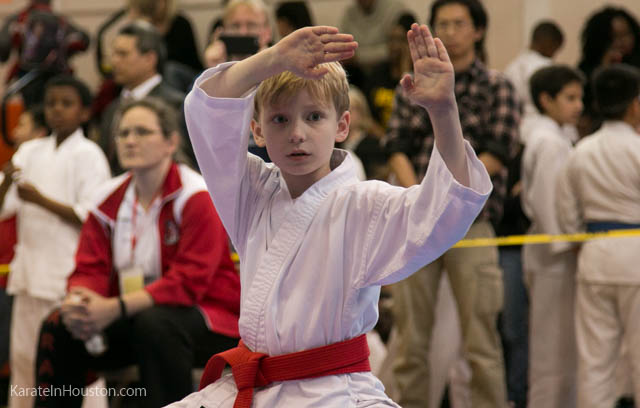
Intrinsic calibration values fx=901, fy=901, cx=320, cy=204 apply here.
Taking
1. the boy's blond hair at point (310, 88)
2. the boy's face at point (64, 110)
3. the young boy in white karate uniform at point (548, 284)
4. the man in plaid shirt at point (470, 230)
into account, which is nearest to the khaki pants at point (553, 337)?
the young boy in white karate uniform at point (548, 284)

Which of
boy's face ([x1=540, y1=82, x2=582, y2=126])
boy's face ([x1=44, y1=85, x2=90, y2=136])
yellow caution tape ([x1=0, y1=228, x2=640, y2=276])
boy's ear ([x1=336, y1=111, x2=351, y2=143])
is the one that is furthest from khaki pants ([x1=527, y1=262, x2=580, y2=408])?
boy's face ([x1=44, y1=85, x2=90, y2=136])

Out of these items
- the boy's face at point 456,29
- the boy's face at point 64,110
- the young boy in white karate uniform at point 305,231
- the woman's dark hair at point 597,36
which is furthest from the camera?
the woman's dark hair at point 597,36

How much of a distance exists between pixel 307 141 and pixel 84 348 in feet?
6.03

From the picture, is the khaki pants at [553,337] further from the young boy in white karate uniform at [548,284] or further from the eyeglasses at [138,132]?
the eyeglasses at [138,132]

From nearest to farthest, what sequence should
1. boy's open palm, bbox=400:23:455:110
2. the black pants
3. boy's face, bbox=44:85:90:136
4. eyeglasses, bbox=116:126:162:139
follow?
1. boy's open palm, bbox=400:23:455:110
2. the black pants
3. eyeglasses, bbox=116:126:162:139
4. boy's face, bbox=44:85:90:136

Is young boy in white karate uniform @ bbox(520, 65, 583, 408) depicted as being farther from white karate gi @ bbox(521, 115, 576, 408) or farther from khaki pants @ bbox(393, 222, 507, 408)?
khaki pants @ bbox(393, 222, 507, 408)

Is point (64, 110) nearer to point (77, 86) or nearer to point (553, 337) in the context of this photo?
point (77, 86)

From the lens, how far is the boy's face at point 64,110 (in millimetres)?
4801

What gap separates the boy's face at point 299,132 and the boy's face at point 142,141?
5.61 ft

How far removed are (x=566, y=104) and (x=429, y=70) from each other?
3.22 m

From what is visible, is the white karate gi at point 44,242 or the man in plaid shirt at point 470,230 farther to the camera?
the white karate gi at point 44,242

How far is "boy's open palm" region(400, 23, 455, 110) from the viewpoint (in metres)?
1.92

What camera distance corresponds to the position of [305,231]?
2221 millimetres

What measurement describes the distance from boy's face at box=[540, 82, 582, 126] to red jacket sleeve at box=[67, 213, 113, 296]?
255 centimetres
